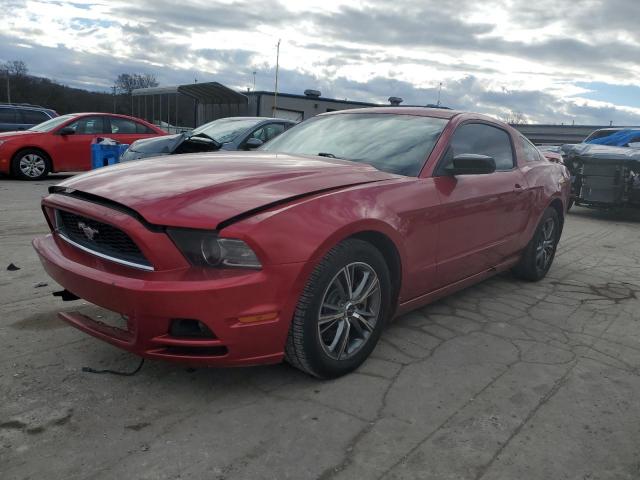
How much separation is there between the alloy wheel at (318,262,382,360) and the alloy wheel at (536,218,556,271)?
8.61ft

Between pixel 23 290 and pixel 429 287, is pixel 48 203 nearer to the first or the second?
pixel 23 290

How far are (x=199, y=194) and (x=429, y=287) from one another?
1667 millimetres

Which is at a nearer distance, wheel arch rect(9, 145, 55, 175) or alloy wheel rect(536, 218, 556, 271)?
alloy wheel rect(536, 218, 556, 271)

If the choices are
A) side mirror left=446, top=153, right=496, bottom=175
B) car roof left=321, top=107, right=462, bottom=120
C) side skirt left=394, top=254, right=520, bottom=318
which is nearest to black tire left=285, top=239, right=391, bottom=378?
side skirt left=394, top=254, right=520, bottom=318

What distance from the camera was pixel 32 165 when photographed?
36.3ft

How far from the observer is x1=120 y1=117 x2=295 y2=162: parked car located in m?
8.35

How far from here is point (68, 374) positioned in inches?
111

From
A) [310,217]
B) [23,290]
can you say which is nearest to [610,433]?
[310,217]

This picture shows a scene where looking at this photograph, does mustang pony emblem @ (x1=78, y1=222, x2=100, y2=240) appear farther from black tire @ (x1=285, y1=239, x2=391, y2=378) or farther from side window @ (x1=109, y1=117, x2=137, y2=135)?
side window @ (x1=109, y1=117, x2=137, y2=135)

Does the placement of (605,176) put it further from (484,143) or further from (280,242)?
(280,242)

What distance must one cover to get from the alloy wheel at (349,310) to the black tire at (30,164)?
1018cm

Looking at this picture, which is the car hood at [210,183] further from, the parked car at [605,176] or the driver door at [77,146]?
the driver door at [77,146]

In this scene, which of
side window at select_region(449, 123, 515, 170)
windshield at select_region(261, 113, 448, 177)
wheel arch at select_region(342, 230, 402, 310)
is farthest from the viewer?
side window at select_region(449, 123, 515, 170)

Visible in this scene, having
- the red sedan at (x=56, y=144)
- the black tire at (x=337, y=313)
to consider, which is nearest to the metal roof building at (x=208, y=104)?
the red sedan at (x=56, y=144)
